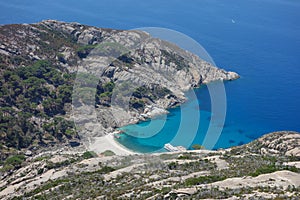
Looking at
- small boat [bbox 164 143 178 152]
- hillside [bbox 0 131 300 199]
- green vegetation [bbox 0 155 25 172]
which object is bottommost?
green vegetation [bbox 0 155 25 172]

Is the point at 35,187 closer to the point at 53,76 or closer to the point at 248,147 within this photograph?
the point at 248,147

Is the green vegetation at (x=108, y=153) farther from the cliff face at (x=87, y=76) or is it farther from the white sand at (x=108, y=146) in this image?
the cliff face at (x=87, y=76)

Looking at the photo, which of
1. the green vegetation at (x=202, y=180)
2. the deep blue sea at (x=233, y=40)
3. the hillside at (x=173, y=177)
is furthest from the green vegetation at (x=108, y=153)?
the green vegetation at (x=202, y=180)

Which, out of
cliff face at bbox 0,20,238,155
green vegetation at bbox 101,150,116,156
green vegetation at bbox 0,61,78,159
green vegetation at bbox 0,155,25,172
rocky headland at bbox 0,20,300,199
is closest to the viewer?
rocky headland at bbox 0,20,300,199

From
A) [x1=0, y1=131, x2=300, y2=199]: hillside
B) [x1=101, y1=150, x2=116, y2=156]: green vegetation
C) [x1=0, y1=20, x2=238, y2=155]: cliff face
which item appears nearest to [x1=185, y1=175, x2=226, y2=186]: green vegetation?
[x1=0, y1=131, x2=300, y2=199]: hillside

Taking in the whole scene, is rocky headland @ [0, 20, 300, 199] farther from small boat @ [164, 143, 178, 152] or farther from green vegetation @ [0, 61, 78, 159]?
small boat @ [164, 143, 178, 152]

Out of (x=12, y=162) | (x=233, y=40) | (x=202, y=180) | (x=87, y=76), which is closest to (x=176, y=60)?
(x=87, y=76)
